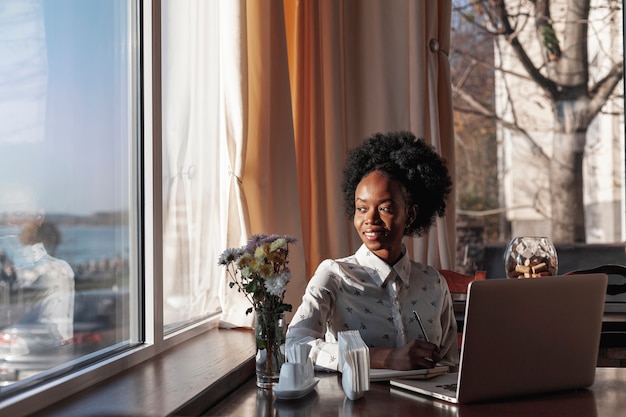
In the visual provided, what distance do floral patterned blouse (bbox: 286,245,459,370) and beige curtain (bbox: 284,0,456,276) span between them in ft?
4.50

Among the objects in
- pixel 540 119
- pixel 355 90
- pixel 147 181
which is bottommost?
pixel 147 181

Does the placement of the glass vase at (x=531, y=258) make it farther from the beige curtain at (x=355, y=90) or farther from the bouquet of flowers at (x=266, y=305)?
the beige curtain at (x=355, y=90)

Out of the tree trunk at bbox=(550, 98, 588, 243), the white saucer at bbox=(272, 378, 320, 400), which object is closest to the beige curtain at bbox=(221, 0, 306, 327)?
the white saucer at bbox=(272, 378, 320, 400)

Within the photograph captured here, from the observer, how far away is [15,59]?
1.57 metres

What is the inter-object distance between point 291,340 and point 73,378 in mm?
467

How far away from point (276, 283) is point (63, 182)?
1.77ft

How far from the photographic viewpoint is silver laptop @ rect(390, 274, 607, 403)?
138 centimetres

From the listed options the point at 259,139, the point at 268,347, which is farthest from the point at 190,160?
the point at 268,347

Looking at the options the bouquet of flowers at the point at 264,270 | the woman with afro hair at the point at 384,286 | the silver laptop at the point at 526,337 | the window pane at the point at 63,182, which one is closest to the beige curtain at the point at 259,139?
the window pane at the point at 63,182

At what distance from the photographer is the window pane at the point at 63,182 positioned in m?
1.54

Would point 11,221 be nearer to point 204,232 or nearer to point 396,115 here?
point 204,232

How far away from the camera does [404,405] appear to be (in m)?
1.43

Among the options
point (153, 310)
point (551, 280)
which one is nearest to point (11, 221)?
point (153, 310)

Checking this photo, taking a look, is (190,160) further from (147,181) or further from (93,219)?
(93,219)
